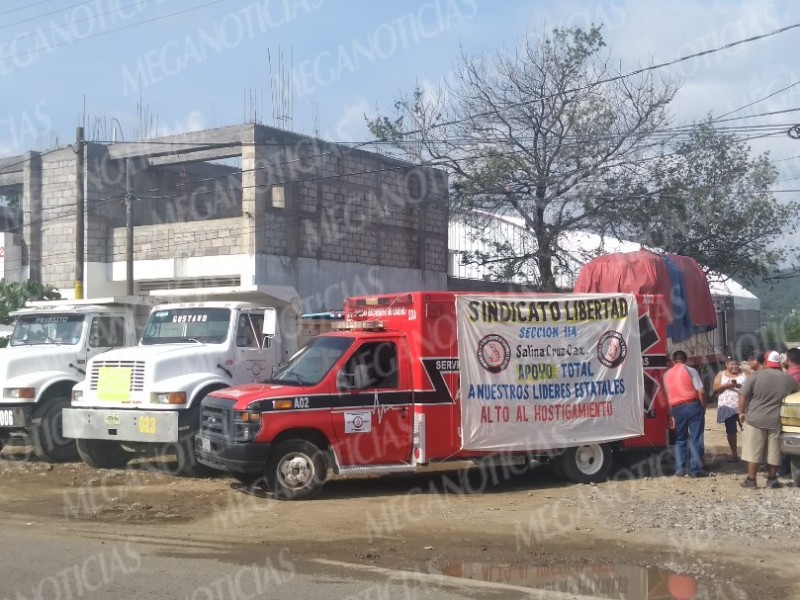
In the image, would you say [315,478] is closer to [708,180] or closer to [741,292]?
[708,180]

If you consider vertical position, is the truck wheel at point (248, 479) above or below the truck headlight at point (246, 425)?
below

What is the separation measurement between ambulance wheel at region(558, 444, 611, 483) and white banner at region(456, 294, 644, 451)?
205 millimetres

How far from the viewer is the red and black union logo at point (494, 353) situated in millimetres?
11688

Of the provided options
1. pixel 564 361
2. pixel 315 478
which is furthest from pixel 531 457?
pixel 315 478

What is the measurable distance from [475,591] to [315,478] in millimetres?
4219

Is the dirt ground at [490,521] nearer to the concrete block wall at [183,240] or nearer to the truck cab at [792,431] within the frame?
the truck cab at [792,431]

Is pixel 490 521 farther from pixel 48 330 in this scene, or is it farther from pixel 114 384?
pixel 48 330

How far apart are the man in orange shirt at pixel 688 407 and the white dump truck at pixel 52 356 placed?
27.3 ft

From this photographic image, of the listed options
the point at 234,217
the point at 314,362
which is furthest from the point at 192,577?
the point at 234,217

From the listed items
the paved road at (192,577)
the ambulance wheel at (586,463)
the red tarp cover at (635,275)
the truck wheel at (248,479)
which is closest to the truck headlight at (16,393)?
the truck wheel at (248,479)

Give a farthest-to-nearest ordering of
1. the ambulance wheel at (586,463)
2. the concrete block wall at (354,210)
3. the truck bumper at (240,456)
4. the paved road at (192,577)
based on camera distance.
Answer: the concrete block wall at (354,210) → the ambulance wheel at (586,463) → the truck bumper at (240,456) → the paved road at (192,577)

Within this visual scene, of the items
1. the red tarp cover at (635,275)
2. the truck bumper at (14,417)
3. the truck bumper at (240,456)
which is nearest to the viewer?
the truck bumper at (240,456)

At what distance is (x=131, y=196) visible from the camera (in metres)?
23.9

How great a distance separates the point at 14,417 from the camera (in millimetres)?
14078
